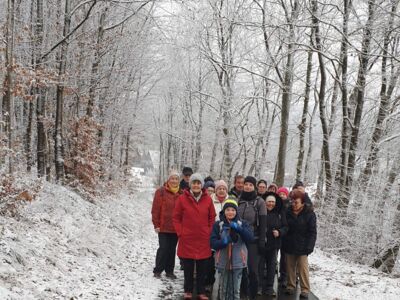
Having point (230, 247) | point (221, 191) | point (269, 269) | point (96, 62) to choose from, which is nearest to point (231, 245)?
point (230, 247)

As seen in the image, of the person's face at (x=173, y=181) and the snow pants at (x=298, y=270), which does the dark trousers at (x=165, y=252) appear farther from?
the snow pants at (x=298, y=270)

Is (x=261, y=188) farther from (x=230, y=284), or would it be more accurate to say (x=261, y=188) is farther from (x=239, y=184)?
(x=230, y=284)

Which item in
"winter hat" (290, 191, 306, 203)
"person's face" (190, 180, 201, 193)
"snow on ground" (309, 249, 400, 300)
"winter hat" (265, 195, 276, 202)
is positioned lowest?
"snow on ground" (309, 249, 400, 300)

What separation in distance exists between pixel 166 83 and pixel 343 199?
2418 centimetres

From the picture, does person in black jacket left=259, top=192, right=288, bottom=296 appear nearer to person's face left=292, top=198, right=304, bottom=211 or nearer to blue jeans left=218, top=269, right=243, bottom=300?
person's face left=292, top=198, right=304, bottom=211

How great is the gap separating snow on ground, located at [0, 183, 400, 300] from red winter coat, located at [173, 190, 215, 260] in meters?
0.97

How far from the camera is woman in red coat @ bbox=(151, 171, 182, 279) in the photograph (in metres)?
8.09

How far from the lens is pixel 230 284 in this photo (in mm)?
6422

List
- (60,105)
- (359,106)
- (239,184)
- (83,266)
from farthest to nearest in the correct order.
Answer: (359,106)
(60,105)
(239,184)
(83,266)

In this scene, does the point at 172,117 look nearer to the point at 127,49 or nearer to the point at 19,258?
the point at 127,49

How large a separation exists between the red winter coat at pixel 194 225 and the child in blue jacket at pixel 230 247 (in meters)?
0.38

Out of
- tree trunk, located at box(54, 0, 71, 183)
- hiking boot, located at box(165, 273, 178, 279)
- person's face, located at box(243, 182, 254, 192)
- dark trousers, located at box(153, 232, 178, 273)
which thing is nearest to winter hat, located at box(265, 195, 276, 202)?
person's face, located at box(243, 182, 254, 192)

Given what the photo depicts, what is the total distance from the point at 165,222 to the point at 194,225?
149 centimetres

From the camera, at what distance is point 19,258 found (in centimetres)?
653
